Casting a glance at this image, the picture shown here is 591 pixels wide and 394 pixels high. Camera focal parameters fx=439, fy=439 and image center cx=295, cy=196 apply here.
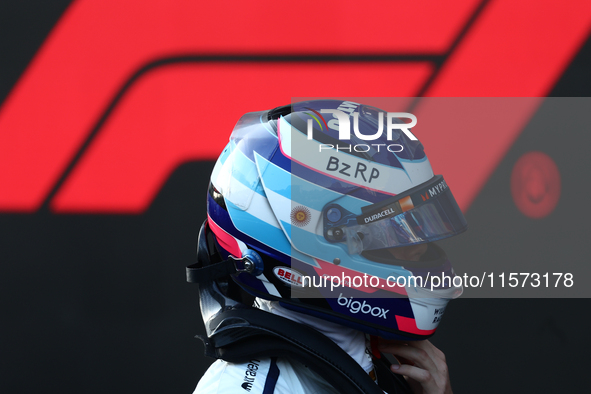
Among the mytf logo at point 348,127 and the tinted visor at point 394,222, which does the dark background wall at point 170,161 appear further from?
the tinted visor at point 394,222

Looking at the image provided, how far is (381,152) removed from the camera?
83 centimetres

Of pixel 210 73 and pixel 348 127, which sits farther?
pixel 210 73

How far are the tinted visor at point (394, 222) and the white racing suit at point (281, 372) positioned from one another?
0.60 feet

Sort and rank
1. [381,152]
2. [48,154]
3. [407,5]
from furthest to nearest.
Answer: [48,154] < [407,5] < [381,152]

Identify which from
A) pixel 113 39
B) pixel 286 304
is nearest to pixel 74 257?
pixel 113 39

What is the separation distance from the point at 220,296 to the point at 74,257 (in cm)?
104

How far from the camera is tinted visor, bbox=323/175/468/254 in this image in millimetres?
799

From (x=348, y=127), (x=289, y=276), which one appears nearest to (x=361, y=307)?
(x=289, y=276)

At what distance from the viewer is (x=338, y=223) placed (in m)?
0.80

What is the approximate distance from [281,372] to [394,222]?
1.11 ft

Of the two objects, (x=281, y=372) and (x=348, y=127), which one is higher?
(x=348, y=127)

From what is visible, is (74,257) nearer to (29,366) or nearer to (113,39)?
(29,366)

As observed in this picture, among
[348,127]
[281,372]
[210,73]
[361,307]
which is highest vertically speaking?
[210,73]

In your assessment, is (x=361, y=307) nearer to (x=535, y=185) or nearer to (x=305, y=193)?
(x=305, y=193)
